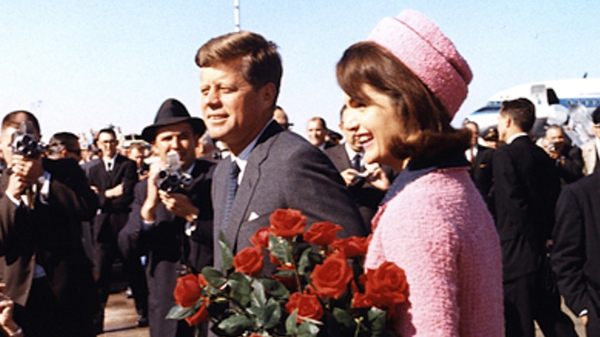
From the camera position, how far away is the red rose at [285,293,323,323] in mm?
1464

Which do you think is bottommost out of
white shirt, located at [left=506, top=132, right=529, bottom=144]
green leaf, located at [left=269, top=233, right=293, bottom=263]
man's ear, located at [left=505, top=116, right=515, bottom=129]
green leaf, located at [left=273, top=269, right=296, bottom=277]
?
white shirt, located at [left=506, top=132, right=529, bottom=144]

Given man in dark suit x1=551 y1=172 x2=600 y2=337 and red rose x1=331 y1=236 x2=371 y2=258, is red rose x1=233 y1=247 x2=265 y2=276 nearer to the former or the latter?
red rose x1=331 y1=236 x2=371 y2=258

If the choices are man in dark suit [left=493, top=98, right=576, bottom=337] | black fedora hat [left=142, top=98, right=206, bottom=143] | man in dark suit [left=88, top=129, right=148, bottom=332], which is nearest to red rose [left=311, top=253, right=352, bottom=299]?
black fedora hat [left=142, top=98, right=206, bottom=143]

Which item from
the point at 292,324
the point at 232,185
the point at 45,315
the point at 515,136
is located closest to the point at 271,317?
the point at 292,324

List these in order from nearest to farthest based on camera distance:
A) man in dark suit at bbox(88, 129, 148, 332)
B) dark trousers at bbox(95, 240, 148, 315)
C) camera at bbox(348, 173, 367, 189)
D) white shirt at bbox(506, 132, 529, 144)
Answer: camera at bbox(348, 173, 367, 189)
white shirt at bbox(506, 132, 529, 144)
dark trousers at bbox(95, 240, 148, 315)
man in dark suit at bbox(88, 129, 148, 332)

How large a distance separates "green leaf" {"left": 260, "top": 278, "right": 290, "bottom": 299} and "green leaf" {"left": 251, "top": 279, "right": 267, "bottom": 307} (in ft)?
0.04

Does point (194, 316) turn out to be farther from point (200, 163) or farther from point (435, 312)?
point (200, 163)

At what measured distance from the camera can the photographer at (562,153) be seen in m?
8.72

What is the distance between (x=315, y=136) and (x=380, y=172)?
3747 millimetres

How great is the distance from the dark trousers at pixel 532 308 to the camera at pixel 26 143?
12.9 ft

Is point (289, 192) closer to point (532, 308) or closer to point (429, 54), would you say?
point (429, 54)

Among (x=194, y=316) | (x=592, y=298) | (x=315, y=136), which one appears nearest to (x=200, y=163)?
(x=592, y=298)

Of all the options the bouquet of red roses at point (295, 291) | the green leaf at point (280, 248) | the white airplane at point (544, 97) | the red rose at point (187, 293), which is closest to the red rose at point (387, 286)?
the bouquet of red roses at point (295, 291)

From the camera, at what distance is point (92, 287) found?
487 cm
